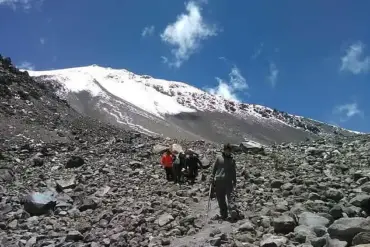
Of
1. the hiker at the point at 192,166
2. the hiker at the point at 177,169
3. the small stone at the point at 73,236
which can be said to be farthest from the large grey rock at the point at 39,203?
the hiker at the point at 192,166

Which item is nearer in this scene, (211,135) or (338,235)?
(338,235)

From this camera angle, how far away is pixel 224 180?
43.7ft

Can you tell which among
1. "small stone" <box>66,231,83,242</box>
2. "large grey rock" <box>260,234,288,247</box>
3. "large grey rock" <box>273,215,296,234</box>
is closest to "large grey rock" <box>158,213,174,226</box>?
"small stone" <box>66,231,83,242</box>

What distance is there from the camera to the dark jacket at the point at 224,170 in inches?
525

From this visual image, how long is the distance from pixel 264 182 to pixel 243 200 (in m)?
2.05

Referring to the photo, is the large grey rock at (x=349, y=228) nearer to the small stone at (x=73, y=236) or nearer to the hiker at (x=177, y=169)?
the small stone at (x=73, y=236)

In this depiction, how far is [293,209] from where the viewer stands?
40.4ft

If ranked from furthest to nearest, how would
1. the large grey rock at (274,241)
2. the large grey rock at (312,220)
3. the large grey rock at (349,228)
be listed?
1. the large grey rock at (312,220)
2. the large grey rock at (274,241)
3. the large grey rock at (349,228)

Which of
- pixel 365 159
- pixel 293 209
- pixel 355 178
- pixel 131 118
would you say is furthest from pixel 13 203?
pixel 131 118

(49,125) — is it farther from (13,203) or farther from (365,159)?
(365,159)

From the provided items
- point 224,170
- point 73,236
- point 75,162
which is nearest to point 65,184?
point 75,162

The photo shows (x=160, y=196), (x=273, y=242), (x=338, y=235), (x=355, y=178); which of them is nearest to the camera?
(x=338, y=235)

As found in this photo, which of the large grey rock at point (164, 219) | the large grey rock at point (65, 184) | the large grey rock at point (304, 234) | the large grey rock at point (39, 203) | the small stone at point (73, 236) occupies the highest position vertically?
the large grey rock at point (304, 234)

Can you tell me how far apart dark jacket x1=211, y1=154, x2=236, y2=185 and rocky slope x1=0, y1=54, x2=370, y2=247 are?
1060 mm
